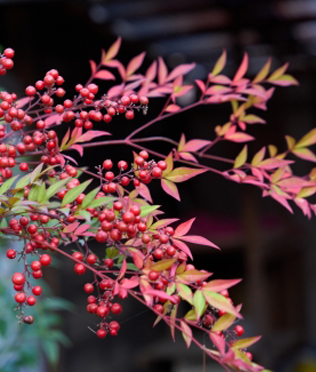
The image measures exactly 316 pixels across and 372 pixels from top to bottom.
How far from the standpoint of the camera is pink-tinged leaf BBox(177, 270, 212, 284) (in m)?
0.37

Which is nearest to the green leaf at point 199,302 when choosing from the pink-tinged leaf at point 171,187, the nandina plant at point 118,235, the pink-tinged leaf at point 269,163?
the nandina plant at point 118,235

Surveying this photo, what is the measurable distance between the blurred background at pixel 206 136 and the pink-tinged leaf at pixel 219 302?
37.2 inches

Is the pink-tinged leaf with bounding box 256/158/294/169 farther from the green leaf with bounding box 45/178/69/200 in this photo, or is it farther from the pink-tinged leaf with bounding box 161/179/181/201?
the green leaf with bounding box 45/178/69/200

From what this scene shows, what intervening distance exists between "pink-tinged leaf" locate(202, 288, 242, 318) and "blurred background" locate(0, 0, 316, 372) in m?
0.95

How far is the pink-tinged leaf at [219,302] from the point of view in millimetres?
348

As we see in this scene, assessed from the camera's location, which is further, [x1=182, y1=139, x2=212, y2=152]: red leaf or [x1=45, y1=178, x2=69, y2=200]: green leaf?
[x1=182, y1=139, x2=212, y2=152]: red leaf

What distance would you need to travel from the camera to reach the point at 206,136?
382cm

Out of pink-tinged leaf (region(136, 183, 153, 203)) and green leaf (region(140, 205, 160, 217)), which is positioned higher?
green leaf (region(140, 205, 160, 217))

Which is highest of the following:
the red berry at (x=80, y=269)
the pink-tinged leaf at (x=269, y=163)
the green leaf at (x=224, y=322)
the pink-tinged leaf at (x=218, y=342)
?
the red berry at (x=80, y=269)

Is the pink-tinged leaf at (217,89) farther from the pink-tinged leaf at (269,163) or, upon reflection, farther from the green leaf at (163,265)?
the green leaf at (163,265)

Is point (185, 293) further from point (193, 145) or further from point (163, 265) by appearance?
point (193, 145)

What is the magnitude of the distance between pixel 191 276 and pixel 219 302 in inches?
1.2

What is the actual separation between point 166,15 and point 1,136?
6.18 feet

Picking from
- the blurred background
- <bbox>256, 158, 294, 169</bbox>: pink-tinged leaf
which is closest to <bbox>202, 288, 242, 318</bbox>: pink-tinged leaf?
<bbox>256, 158, 294, 169</bbox>: pink-tinged leaf
